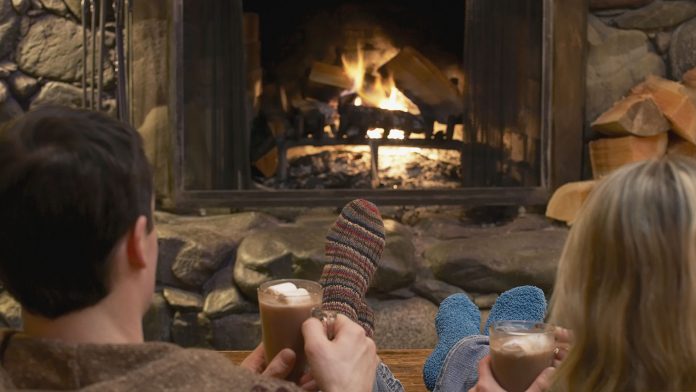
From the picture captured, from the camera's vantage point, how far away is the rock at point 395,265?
9.09ft

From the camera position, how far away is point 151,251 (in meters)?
0.99

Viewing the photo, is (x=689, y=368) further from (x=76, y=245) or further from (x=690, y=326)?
(x=76, y=245)

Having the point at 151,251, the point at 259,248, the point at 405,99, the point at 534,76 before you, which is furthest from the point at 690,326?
the point at 405,99

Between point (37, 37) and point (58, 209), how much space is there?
2.27 metres

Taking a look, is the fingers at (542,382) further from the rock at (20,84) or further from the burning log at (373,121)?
the rock at (20,84)

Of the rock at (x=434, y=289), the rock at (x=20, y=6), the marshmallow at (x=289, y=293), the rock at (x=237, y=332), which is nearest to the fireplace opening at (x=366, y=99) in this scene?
the rock at (x=434, y=289)

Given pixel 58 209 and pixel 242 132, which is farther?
pixel 242 132

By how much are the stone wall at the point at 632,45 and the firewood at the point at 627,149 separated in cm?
13

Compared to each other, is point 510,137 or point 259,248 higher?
point 510,137

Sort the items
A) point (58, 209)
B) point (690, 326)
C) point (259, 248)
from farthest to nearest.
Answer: point (259, 248) < point (690, 326) < point (58, 209)

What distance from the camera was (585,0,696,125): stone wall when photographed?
9.77 feet

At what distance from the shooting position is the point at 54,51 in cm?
298

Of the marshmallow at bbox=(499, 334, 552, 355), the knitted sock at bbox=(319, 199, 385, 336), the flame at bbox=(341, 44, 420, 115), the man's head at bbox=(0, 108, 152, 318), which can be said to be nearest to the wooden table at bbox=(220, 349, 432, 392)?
the knitted sock at bbox=(319, 199, 385, 336)

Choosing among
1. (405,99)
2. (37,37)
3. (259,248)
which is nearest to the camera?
(259,248)
